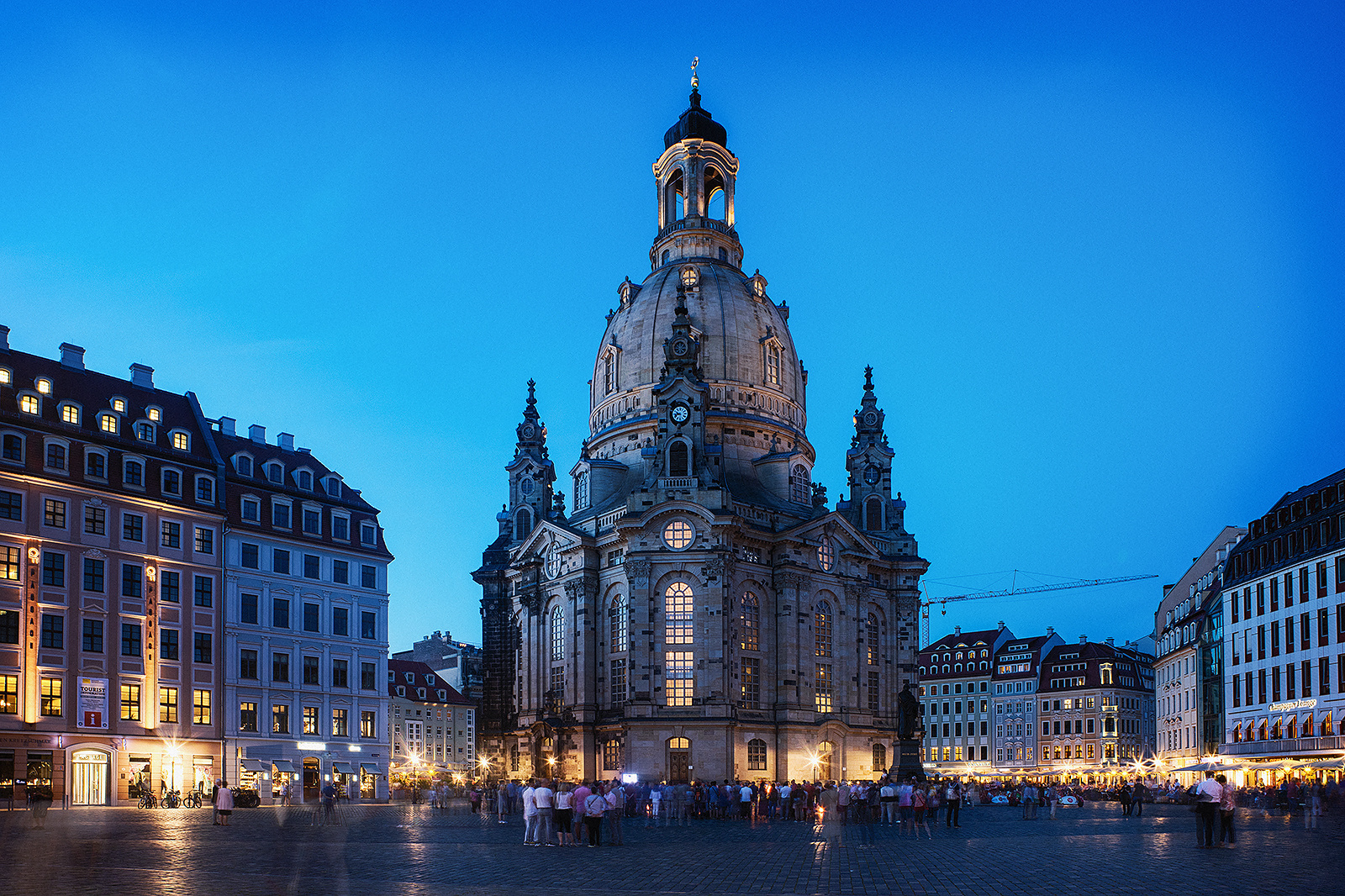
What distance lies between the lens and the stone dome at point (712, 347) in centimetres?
11150

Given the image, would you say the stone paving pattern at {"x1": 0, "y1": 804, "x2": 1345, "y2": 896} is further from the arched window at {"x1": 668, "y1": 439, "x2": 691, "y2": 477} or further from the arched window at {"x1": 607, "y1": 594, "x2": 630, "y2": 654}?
the arched window at {"x1": 668, "y1": 439, "x2": 691, "y2": 477}

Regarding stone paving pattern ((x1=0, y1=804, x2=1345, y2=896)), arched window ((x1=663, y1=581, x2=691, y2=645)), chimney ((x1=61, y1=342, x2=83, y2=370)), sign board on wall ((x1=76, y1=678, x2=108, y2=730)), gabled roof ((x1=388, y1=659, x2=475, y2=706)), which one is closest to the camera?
stone paving pattern ((x1=0, y1=804, x2=1345, y2=896))

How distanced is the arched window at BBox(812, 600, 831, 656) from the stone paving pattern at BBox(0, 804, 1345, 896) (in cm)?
5296

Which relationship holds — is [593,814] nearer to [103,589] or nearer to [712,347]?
[103,589]

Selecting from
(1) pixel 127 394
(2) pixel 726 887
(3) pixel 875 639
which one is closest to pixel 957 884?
(2) pixel 726 887

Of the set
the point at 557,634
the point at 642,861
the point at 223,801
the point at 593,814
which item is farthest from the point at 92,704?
the point at 642,861

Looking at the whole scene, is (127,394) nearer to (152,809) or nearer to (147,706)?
(147,706)

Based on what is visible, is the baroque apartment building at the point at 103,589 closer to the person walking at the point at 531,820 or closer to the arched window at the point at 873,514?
the person walking at the point at 531,820

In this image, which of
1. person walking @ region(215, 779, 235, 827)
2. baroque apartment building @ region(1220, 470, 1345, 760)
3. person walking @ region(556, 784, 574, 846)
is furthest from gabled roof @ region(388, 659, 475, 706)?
person walking @ region(556, 784, 574, 846)

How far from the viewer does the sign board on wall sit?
66.3m

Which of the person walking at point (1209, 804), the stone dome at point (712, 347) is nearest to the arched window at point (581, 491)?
the stone dome at point (712, 347)

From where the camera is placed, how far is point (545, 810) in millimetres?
38188

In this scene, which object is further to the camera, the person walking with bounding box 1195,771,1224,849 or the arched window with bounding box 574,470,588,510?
the arched window with bounding box 574,470,588,510

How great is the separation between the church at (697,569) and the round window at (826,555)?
0.54ft
